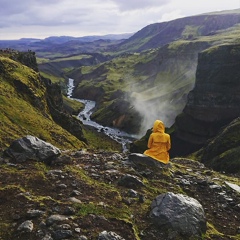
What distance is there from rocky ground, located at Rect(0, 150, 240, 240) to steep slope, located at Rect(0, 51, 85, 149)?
52.3 ft

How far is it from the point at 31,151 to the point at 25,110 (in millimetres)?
36631

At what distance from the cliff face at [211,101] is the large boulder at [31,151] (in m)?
86.1

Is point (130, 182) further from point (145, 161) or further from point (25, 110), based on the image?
point (25, 110)

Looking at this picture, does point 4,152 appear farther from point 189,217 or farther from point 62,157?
point 189,217

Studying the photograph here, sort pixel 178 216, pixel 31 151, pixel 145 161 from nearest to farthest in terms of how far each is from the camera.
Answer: pixel 178 216 < pixel 31 151 < pixel 145 161

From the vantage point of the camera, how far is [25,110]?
55750 millimetres

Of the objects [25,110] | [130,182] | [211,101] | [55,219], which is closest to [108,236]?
[55,219]

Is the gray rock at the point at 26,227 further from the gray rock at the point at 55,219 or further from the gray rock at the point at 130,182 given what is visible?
the gray rock at the point at 130,182

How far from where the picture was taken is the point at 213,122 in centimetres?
10669

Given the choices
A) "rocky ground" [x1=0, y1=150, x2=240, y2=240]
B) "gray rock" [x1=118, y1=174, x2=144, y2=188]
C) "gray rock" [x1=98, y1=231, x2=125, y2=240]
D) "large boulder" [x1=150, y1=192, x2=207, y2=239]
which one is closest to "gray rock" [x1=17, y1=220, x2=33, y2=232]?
"rocky ground" [x1=0, y1=150, x2=240, y2=240]

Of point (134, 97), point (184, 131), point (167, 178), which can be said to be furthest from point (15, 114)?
point (134, 97)

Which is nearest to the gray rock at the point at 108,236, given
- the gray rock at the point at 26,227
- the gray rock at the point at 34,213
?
the gray rock at the point at 26,227

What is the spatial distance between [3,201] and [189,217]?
25.9 feet

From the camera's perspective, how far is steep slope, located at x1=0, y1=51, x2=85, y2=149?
152 ft
